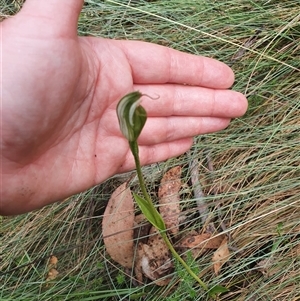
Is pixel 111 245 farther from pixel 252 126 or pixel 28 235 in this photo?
pixel 252 126

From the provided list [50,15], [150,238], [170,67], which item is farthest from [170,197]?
[50,15]

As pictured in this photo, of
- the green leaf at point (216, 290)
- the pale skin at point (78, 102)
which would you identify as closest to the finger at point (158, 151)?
the pale skin at point (78, 102)

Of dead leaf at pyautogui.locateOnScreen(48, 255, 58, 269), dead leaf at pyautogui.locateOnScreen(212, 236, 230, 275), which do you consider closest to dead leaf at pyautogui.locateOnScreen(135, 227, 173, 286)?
dead leaf at pyautogui.locateOnScreen(212, 236, 230, 275)

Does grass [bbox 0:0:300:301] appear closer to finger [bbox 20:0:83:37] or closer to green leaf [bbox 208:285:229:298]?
green leaf [bbox 208:285:229:298]

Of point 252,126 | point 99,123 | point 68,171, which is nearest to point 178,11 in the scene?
point 252,126

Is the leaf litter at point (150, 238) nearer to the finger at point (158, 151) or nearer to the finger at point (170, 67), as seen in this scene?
the finger at point (158, 151)

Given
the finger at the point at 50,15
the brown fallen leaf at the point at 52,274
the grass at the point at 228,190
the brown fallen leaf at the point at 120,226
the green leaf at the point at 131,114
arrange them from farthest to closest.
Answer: the brown fallen leaf at the point at 52,274 → the brown fallen leaf at the point at 120,226 → the grass at the point at 228,190 → the finger at the point at 50,15 → the green leaf at the point at 131,114

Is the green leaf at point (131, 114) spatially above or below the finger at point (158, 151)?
above
